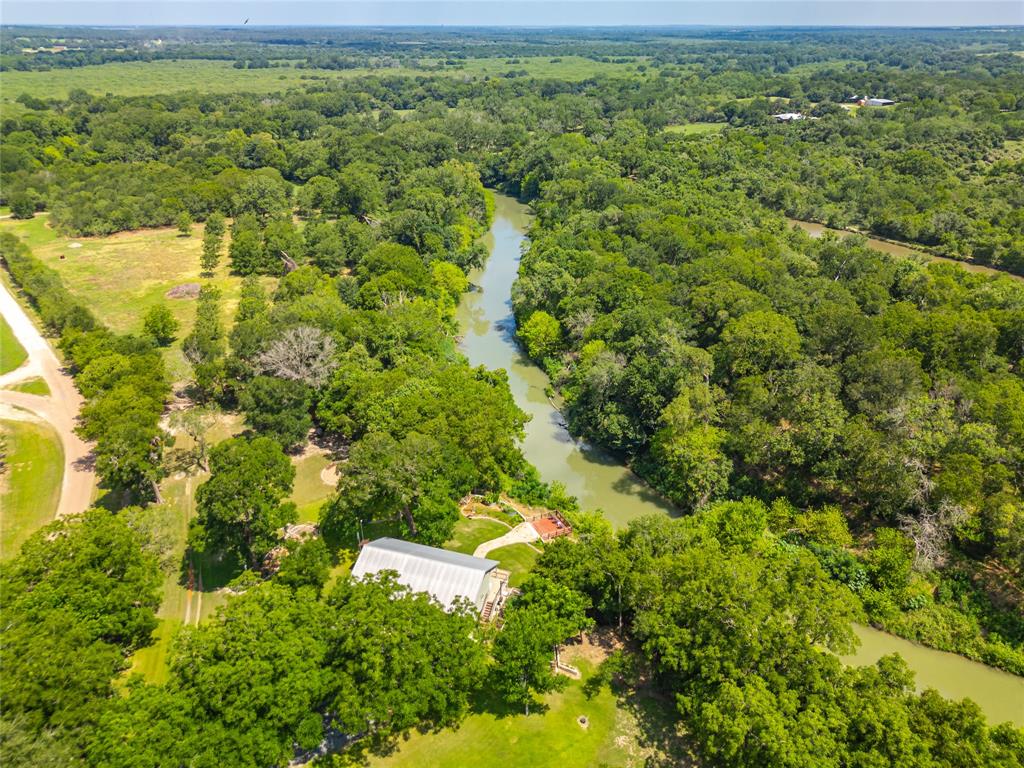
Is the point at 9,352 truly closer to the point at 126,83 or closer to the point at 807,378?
the point at 807,378

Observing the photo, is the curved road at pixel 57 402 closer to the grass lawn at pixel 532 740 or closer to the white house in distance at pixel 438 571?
the white house in distance at pixel 438 571

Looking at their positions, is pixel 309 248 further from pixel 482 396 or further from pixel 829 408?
pixel 829 408

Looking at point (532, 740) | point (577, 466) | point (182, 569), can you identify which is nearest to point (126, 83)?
point (182, 569)

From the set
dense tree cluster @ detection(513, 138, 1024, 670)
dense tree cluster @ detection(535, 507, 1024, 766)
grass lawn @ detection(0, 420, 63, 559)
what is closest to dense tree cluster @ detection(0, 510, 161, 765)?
grass lawn @ detection(0, 420, 63, 559)

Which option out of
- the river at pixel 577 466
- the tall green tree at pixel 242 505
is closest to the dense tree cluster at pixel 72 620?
the tall green tree at pixel 242 505

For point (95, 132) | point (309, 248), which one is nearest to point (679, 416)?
point (309, 248)

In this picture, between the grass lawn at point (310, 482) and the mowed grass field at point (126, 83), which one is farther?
the mowed grass field at point (126, 83)

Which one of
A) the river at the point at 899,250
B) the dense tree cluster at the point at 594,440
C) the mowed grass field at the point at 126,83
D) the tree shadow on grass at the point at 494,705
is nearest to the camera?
the dense tree cluster at the point at 594,440
